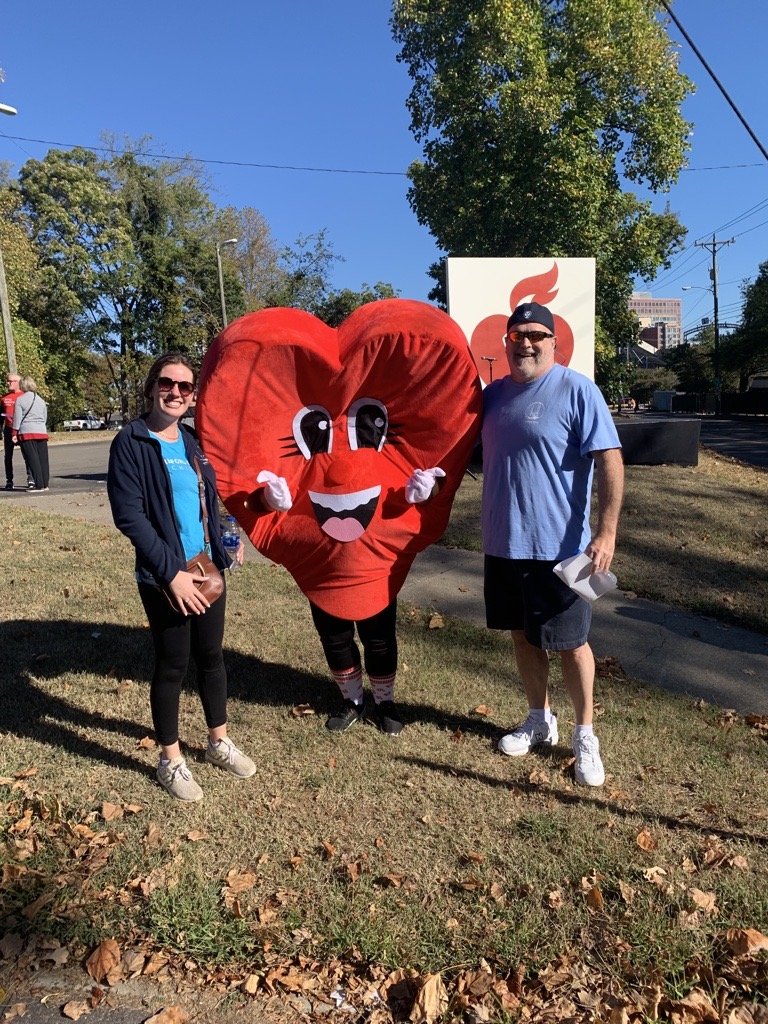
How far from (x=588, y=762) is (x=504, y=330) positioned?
638cm

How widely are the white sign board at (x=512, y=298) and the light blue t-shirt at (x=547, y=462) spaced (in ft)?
17.5

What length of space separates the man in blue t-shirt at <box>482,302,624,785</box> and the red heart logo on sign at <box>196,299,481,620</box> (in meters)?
0.35

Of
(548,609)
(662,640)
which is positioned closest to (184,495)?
(548,609)

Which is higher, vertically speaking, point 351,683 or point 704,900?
point 351,683

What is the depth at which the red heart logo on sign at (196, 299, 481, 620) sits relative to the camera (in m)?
3.52

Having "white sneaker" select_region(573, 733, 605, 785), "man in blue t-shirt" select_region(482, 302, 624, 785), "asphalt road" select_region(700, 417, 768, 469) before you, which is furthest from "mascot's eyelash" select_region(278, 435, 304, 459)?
"asphalt road" select_region(700, 417, 768, 469)

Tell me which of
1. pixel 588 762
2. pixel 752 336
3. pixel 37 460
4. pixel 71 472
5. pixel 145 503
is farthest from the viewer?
pixel 752 336

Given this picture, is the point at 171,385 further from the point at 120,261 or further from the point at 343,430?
the point at 120,261

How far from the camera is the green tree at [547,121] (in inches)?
645

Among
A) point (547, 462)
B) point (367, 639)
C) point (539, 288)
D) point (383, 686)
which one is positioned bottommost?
point (383, 686)

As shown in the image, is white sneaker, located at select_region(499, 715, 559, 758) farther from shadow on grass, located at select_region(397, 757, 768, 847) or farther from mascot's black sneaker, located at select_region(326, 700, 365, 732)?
mascot's black sneaker, located at select_region(326, 700, 365, 732)

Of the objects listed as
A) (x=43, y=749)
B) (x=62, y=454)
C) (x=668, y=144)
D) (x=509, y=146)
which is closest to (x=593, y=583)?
(x=43, y=749)

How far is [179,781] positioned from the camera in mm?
3238

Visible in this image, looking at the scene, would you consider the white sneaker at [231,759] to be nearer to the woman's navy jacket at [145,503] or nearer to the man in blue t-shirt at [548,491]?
the woman's navy jacket at [145,503]
